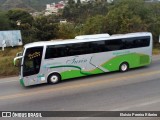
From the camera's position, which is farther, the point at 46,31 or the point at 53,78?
the point at 46,31

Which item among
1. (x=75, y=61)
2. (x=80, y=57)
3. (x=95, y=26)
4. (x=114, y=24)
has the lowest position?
(x=75, y=61)

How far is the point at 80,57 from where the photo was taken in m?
14.9

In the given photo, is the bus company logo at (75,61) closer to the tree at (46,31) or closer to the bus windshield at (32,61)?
the bus windshield at (32,61)

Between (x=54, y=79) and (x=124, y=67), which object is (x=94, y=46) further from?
(x=54, y=79)

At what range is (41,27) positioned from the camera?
32.5m

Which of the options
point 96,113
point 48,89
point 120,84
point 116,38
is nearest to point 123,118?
point 96,113

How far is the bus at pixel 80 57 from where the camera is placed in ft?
45.1

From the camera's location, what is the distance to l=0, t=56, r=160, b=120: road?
10.3 meters

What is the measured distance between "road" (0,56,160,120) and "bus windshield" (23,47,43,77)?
2.82 ft

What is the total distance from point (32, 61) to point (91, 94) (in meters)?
3.76

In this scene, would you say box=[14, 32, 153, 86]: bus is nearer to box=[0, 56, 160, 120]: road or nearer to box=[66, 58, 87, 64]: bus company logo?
box=[66, 58, 87, 64]: bus company logo

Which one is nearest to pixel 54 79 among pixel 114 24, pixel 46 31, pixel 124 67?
pixel 124 67

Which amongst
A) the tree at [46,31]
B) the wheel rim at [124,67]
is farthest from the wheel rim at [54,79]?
the tree at [46,31]

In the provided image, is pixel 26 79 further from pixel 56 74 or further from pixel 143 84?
pixel 143 84
